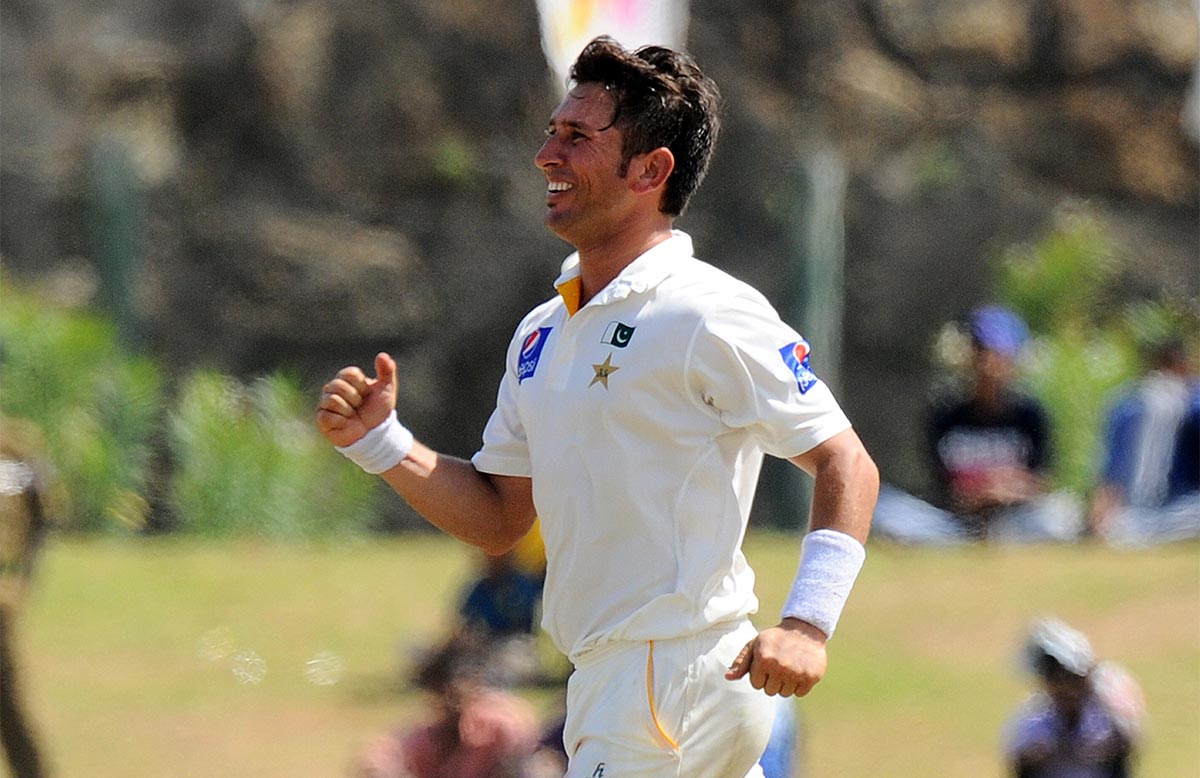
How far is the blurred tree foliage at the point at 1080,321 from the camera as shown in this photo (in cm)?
1496

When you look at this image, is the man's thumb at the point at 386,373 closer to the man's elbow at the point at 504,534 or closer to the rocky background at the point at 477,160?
the man's elbow at the point at 504,534

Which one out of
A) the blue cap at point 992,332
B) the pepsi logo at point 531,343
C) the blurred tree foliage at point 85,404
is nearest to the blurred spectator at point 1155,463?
the blue cap at point 992,332

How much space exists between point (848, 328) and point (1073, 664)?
11.9 meters

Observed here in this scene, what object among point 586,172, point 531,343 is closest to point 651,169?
point 586,172

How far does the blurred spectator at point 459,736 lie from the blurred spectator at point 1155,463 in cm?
595

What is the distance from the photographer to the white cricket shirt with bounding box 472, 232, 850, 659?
371cm

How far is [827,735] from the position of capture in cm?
959

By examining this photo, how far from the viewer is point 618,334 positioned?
379 cm

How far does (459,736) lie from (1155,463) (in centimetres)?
622

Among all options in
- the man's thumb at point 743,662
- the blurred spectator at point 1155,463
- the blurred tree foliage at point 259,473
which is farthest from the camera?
the blurred tree foliage at point 259,473

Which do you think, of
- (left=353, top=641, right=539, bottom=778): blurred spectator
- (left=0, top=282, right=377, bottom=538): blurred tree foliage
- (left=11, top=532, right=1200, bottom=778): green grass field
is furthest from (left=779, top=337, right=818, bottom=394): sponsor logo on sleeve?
(left=0, top=282, right=377, bottom=538): blurred tree foliage

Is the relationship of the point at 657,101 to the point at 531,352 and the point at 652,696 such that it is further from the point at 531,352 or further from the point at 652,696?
the point at 652,696

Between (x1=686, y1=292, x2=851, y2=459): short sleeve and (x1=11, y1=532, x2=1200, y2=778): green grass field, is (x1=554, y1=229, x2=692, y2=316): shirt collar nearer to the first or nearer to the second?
(x1=686, y1=292, x2=851, y2=459): short sleeve

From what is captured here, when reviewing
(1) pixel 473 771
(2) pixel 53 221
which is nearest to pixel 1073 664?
(1) pixel 473 771
